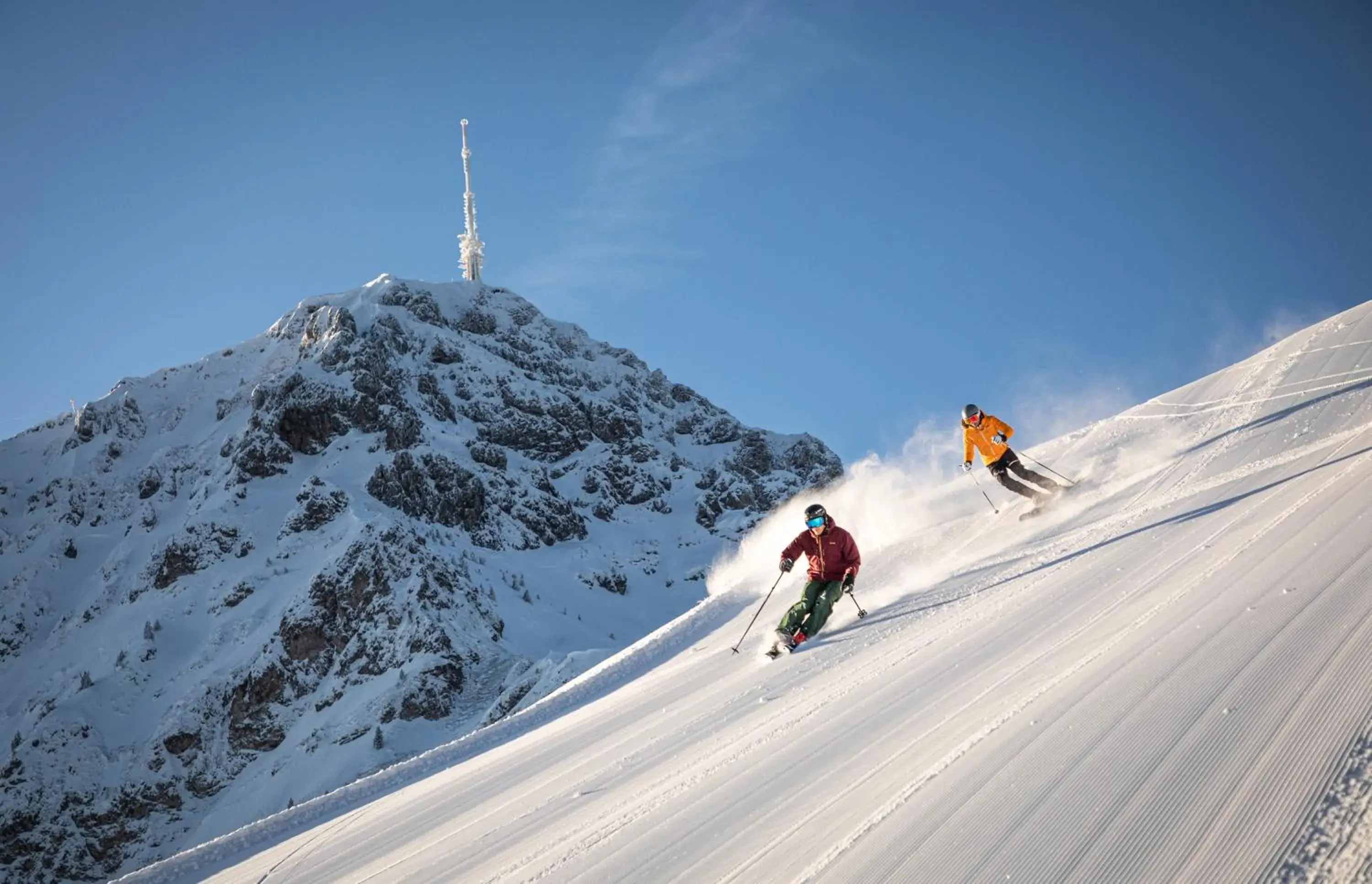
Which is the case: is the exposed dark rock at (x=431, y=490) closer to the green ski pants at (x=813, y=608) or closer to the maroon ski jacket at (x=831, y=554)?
the maroon ski jacket at (x=831, y=554)

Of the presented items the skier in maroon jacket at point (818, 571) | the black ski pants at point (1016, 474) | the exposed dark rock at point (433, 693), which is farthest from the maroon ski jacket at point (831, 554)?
the exposed dark rock at point (433, 693)

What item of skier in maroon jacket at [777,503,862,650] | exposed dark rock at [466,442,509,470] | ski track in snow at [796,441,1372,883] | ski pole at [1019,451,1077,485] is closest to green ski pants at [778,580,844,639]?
skier in maroon jacket at [777,503,862,650]

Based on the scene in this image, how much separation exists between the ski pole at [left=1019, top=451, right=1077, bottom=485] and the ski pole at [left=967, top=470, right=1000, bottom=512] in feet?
3.15

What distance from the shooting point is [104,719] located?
54.5 metres

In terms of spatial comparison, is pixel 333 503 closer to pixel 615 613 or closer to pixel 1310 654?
pixel 615 613

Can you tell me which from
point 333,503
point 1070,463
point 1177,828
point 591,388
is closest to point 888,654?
point 1177,828

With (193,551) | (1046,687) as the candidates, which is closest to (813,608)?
(1046,687)

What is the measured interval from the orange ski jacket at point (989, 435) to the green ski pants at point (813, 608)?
499 centimetres

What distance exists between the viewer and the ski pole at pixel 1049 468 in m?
14.1

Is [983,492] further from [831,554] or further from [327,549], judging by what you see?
[327,549]

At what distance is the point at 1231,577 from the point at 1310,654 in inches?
75.5

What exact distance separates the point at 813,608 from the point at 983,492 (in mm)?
7143

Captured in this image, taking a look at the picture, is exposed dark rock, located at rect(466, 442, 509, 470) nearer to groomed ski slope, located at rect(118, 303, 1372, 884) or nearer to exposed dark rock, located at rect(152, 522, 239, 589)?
exposed dark rock, located at rect(152, 522, 239, 589)

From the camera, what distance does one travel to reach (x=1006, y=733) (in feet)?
16.0
